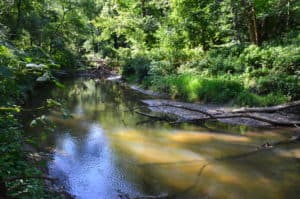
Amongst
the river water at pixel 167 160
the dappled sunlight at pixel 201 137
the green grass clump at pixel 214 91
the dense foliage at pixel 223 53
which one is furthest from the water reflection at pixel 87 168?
the dense foliage at pixel 223 53

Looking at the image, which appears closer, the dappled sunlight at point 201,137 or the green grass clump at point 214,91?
the dappled sunlight at point 201,137

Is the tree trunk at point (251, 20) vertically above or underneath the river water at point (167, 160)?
above

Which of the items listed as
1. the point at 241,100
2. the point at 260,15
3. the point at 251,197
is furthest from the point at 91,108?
the point at 251,197

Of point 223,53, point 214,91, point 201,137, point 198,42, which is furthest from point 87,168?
point 198,42

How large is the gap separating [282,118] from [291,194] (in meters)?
6.49

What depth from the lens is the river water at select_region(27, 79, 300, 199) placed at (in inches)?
348

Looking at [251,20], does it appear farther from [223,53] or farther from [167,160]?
[167,160]

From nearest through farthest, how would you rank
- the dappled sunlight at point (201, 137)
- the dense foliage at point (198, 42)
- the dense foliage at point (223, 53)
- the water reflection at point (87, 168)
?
the water reflection at point (87, 168), the dappled sunlight at point (201, 137), the dense foliage at point (223, 53), the dense foliage at point (198, 42)

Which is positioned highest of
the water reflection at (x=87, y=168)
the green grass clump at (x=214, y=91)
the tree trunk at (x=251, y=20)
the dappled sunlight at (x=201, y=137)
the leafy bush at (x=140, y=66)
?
the tree trunk at (x=251, y=20)

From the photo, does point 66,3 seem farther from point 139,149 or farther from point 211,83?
point 139,149

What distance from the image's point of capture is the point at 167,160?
433 inches

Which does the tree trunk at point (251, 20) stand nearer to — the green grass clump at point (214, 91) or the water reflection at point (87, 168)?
the green grass clump at point (214, 91)

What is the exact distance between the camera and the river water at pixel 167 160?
29.0 ft

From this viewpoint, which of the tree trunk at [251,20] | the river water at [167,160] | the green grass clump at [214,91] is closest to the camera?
the river water at [167,160]
